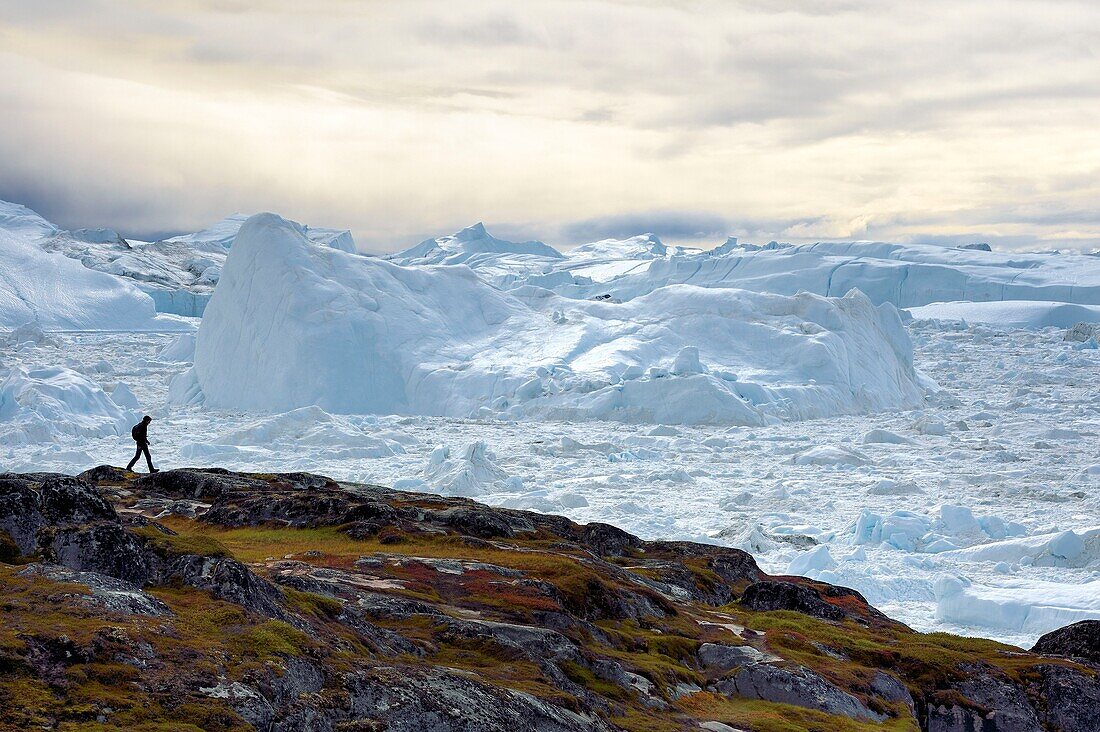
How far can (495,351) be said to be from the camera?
51.8 m

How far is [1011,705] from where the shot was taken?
11.3 m

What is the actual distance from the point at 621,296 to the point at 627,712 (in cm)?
8553

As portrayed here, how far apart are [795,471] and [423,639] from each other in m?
26.4

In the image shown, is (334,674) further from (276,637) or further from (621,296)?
(621,296)

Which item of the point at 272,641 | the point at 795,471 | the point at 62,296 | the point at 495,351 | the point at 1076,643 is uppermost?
the point at 272,641

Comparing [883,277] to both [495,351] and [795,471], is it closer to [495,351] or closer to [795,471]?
[495,351]

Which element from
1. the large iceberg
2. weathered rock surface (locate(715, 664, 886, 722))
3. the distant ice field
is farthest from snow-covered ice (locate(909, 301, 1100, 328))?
weathered rock surface (locate(715, 664, 886, 722))

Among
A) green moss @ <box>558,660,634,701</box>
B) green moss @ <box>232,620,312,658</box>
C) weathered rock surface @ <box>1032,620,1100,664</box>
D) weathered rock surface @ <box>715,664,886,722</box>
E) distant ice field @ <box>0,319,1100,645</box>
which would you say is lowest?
distant ice field @ <box>0,319,1100,645</box>

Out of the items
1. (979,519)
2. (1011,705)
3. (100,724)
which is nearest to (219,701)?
(100,724)

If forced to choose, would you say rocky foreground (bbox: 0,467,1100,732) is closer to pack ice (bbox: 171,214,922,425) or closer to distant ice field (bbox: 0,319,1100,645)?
distant ice field (bbox: 0,319,1100,645)

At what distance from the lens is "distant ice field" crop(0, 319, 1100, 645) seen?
21.3m

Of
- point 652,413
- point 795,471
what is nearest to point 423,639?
point 795,471

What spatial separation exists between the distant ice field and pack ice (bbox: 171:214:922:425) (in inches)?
83.2

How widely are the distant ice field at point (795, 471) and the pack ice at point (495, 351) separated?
83.2 inches
